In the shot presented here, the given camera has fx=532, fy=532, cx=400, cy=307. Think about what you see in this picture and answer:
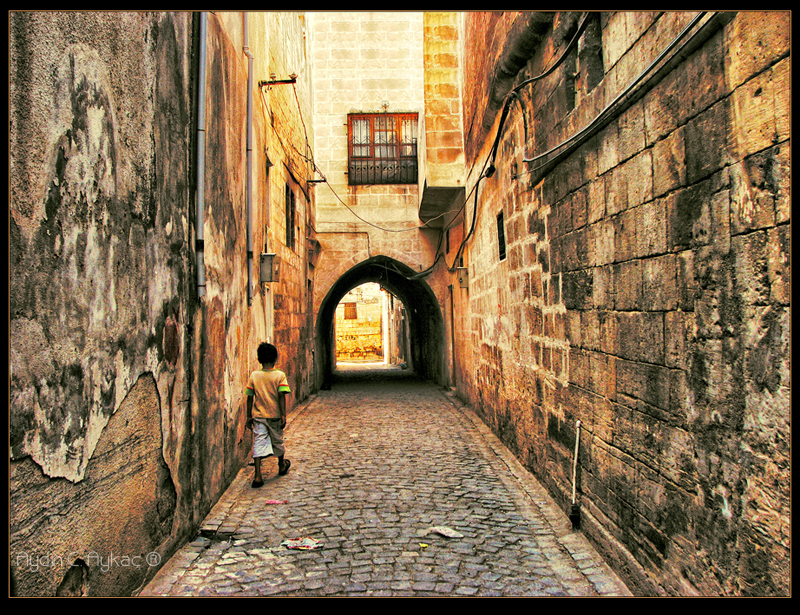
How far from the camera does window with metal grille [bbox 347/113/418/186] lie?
13664mm

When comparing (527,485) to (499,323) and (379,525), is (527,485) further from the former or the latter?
(499,323)

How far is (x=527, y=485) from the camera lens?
15.2ft

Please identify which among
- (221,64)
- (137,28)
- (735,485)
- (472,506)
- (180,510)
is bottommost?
(472,506)

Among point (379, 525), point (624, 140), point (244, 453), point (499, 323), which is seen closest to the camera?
point (624, 140)

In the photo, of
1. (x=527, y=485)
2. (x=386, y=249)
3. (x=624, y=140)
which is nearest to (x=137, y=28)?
(x=624, y=140)

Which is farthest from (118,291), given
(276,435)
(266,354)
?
(276,435)

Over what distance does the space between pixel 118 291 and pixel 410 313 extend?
17.2 meters

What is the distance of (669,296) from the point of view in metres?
2.44

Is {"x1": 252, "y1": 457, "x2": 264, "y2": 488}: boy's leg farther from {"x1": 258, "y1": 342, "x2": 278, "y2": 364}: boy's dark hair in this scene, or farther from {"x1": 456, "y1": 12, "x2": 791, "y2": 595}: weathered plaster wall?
{"x1": 456, "y1": 12, "x2": 791, "y2": 595}: weathered plaster wall

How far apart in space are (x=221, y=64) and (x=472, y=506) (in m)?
4.24

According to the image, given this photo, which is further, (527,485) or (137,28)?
(527,485)

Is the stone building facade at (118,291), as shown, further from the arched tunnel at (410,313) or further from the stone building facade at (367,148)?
the arched tunnel at (410,313)

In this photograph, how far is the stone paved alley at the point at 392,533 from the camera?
9.48 ft

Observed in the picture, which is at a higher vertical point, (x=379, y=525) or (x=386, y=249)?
(x=386, y=249)
